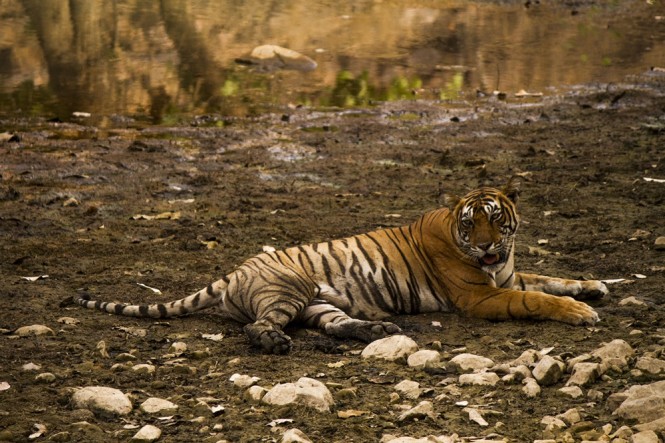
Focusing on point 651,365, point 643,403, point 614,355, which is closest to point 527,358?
point 614,355

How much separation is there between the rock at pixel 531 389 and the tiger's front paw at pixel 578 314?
1.14 m

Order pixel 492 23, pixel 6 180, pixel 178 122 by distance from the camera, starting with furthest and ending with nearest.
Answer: pixel 492 23 → pixel 178 122 → pixel 6 180

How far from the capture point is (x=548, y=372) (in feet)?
16.4

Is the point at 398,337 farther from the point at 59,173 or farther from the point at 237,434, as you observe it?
the point at 59,173

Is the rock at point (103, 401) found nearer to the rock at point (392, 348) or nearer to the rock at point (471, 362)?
the rock at point (392, 348)

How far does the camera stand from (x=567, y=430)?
4.47 m

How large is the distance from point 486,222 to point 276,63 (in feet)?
34.2

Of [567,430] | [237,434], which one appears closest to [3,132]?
[237,434]

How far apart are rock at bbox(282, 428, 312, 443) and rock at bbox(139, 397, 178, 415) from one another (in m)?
0.69

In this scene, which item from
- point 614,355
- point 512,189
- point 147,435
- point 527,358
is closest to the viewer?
point 147,435

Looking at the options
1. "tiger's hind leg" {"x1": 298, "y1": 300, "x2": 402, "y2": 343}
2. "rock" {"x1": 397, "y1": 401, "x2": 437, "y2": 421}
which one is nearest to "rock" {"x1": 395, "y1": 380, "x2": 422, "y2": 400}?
"rock" {"x1": 397, "y1": 401, "x2": 437, "y2": 421}

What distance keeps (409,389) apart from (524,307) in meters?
1.42

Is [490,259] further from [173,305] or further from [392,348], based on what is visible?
[173,305]

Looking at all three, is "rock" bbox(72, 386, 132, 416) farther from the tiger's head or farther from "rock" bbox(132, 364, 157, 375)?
the tiger's head
